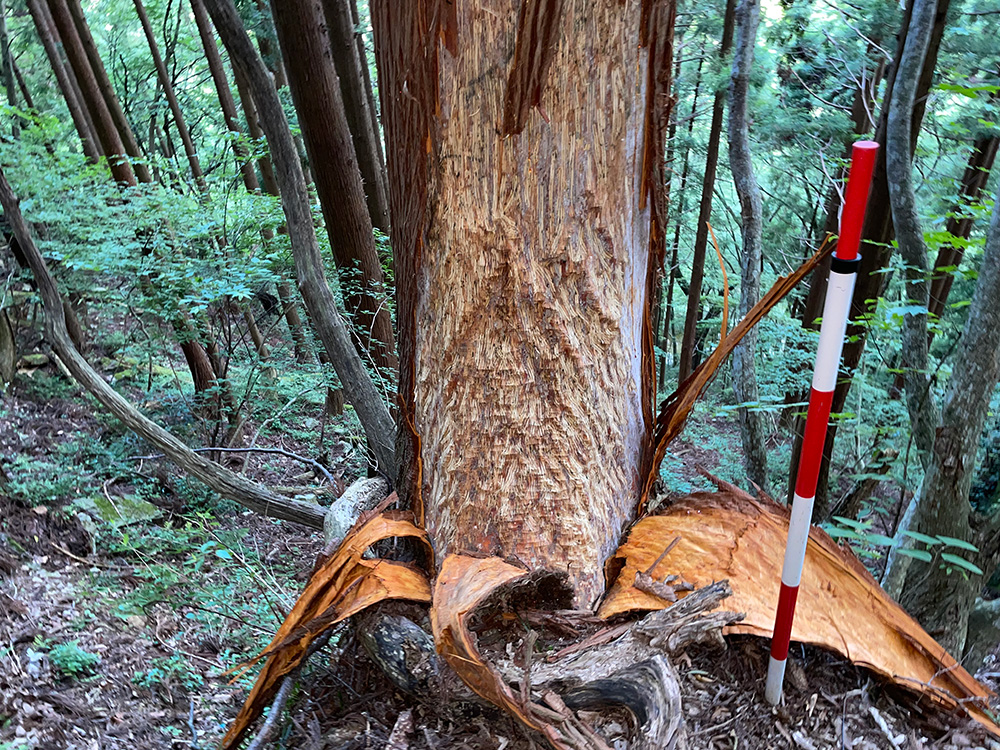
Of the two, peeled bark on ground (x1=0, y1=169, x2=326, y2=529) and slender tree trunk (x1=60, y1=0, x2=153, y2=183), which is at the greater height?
slender tree trunk (x1=60, y1=0, x2=153, y2=183)

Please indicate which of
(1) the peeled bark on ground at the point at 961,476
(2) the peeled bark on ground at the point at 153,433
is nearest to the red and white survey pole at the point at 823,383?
(1) the peeled bark on ground at the point at 961,476

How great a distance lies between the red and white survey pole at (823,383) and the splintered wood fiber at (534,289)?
0.49m

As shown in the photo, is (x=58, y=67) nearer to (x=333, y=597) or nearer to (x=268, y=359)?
(x=268, y=359)

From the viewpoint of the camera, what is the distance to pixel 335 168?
506 centimetres

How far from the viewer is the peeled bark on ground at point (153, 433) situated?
4.23 meters

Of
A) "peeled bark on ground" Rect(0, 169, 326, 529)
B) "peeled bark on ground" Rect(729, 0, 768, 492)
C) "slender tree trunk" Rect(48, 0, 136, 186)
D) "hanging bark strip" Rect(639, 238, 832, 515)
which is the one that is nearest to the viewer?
"hanging bark strip" Rect(639, 238, 832, 515)

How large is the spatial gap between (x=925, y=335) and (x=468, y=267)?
4.02 meters

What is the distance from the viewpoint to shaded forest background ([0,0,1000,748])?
3.75 metres

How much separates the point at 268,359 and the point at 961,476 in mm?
7185

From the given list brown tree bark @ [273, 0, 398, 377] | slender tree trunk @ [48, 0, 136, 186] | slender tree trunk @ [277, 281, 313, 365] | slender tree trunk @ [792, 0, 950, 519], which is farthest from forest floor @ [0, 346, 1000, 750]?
slender tree trunk @ [48, 0, 136, 186]

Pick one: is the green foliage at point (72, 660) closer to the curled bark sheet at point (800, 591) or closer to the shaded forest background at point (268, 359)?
the shaded forest background at point (268, 359)

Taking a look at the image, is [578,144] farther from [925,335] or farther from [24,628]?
[24,628]

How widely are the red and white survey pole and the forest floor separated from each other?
0.18 metres

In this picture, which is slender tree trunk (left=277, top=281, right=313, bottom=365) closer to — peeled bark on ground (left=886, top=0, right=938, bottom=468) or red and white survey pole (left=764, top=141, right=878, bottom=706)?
peeled bark on ground (left=886, top=0, right=938, bottom=468)
